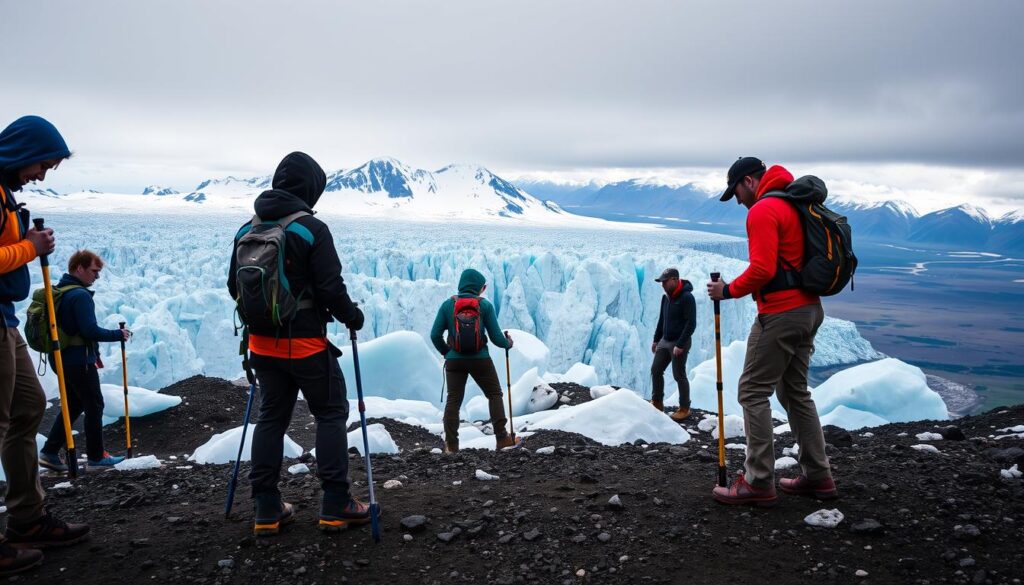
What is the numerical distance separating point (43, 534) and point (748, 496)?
328 cm

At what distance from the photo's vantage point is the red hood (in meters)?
3.15

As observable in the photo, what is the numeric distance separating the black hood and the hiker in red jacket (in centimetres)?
200

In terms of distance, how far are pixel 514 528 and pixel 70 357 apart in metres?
3.83

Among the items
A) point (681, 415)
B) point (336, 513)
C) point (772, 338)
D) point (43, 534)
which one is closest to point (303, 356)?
point (336, 513)

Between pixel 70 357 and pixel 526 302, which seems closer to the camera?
pixel 70 357

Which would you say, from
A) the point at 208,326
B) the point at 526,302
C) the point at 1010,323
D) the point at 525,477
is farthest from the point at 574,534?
the point at 1010,323

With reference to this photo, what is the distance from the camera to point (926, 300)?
9088 cm

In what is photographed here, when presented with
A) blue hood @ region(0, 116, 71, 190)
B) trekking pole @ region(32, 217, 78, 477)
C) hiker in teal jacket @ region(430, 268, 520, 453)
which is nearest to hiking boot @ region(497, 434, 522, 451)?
hiker in teal jacket @ region(430, 268, 520, 453)

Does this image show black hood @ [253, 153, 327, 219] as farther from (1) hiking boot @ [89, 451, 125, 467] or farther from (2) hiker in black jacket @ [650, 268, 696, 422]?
(2) hiker in black jacket @ [650, 268, 696, 422]

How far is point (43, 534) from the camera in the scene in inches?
110

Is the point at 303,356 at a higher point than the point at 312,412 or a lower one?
higher

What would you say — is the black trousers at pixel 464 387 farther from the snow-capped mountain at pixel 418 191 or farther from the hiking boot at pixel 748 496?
the snow-capped mountain at pixel 418 191

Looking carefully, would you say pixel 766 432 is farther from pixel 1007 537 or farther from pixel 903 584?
pixel 1007 537

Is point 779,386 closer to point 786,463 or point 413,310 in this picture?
point 786,463
